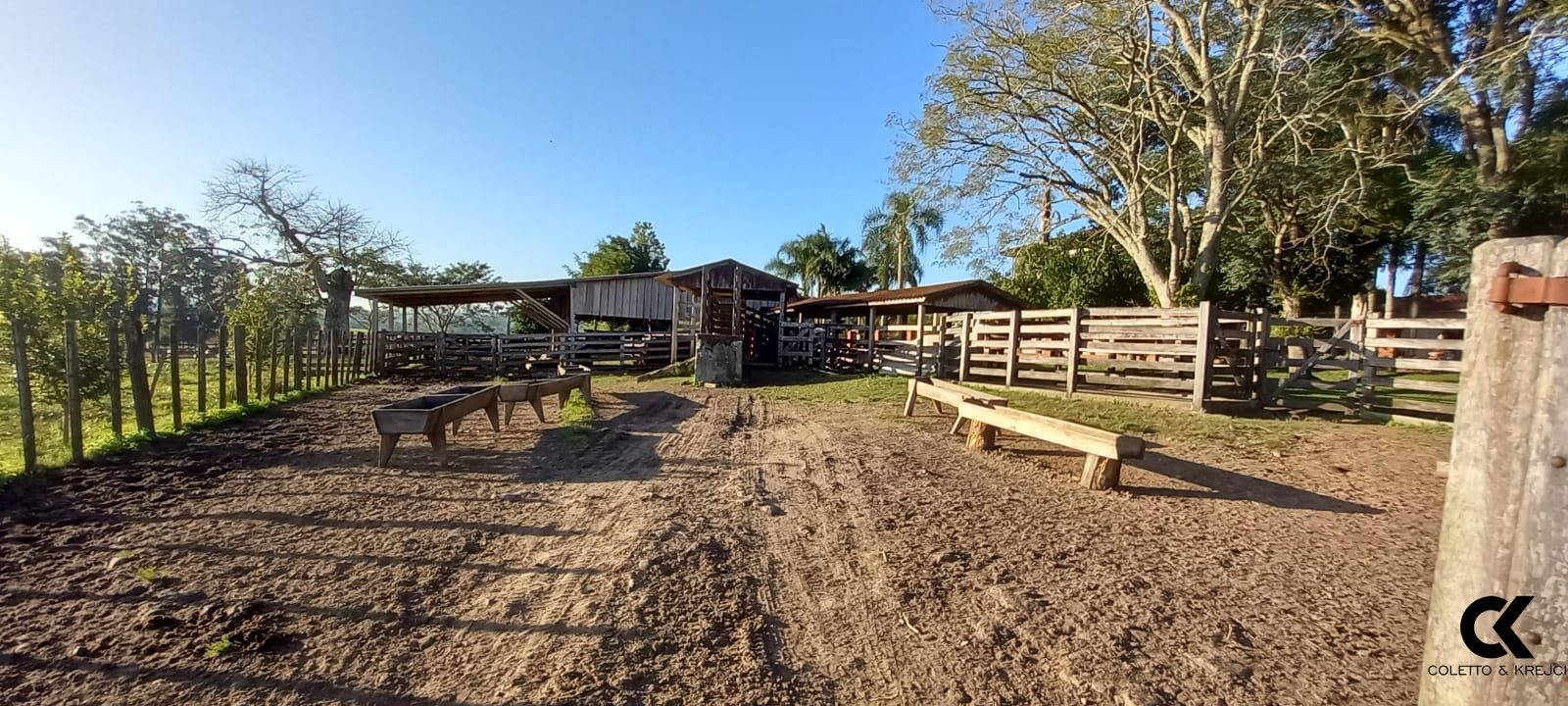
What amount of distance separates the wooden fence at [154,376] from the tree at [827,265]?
28.4 meters

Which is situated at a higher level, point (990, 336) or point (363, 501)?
point (990, 336)

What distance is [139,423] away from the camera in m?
6.86

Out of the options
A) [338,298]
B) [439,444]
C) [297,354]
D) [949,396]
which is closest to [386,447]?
[439,444]

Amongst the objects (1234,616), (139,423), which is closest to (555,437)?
(139,423)

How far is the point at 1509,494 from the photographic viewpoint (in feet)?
5.49

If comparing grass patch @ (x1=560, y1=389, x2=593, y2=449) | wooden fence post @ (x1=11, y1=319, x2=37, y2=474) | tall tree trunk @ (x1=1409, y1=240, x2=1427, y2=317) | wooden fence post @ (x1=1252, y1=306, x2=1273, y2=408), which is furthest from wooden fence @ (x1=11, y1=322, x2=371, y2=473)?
tall tree trunk @ (x1=1409, y1=240, x2=1427, y2=317)

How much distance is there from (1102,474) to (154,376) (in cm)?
1347

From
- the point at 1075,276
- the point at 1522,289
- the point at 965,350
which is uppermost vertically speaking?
the point at 1075,276

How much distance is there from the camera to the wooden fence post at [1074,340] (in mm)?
10367

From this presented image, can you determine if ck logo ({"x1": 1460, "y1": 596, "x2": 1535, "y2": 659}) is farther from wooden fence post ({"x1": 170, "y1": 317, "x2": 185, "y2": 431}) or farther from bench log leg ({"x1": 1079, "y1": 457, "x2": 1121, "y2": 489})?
wooden fence post ({"x1": 170, "y1": 317, "x2": 185, "y2": 431})

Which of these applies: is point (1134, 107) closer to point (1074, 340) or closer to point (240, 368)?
point (1074, 340)

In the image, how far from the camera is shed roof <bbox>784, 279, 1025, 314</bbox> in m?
20.2

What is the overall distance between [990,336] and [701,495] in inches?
366

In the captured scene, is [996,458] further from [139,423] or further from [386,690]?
[139,423]
